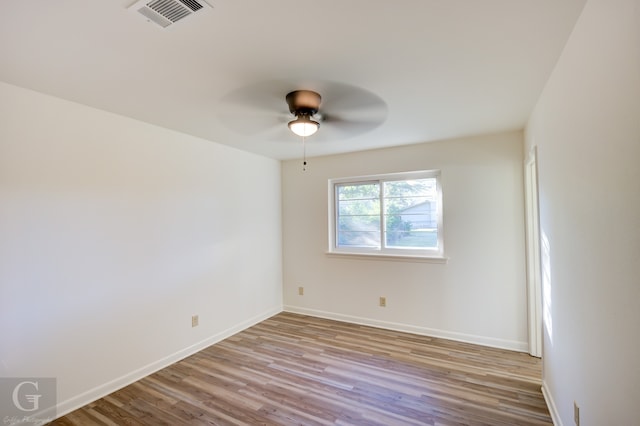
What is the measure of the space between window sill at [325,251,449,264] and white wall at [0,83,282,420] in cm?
139

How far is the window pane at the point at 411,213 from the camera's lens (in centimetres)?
362

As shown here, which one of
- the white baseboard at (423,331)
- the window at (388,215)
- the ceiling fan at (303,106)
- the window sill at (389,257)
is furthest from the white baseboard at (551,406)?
the ceiling fan at (303,106)

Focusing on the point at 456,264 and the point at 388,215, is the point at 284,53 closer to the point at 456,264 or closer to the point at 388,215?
the point at 388,215

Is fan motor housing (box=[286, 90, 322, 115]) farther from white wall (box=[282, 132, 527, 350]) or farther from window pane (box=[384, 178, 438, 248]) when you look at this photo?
window pane (box=[384, 178, 438, 248])

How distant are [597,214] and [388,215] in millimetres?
2670

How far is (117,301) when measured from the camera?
2500mm

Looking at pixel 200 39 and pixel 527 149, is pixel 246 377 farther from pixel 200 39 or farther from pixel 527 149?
pixel 527 149

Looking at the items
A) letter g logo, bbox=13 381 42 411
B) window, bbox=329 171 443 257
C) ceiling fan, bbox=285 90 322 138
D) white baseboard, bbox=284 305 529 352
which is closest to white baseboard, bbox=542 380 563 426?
white baseboard, bbox=284 305 529 352

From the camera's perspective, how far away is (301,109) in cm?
215

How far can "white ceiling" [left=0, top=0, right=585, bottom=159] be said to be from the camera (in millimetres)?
1313

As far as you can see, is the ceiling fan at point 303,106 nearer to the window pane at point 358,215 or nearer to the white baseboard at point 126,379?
the window pane at point 358,215

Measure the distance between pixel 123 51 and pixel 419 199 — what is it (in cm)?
315

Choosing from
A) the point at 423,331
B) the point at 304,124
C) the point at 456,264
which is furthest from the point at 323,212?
the point at 304,124

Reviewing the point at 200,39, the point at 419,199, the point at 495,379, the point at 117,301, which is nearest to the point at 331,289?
the point at 419,199
